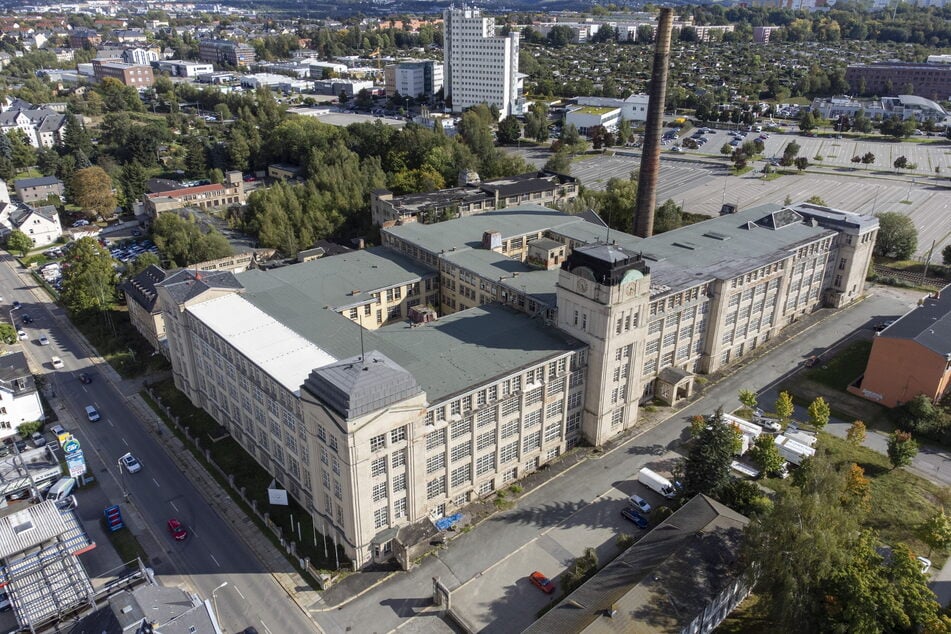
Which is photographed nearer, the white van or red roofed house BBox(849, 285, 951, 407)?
the white van

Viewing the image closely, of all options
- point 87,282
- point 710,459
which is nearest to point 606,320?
point 710,459

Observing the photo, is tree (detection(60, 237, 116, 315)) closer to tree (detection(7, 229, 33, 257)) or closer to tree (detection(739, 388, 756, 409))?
tree (detection(7, 229, 33, 257))

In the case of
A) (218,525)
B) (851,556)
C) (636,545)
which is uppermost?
(851,556)

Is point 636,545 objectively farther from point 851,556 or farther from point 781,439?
point 781,439

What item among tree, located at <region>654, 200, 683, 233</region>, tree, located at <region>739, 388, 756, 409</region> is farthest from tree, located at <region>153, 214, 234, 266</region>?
tree, located at <region>739, 388, 756, 409</region>

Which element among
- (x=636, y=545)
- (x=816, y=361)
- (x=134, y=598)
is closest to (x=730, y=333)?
(x=816, y=361)

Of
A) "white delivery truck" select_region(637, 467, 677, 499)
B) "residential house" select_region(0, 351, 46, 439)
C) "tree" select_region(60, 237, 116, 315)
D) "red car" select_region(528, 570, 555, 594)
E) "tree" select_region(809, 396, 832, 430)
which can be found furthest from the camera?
"tree" select_region(60, 237, 116, 315)
